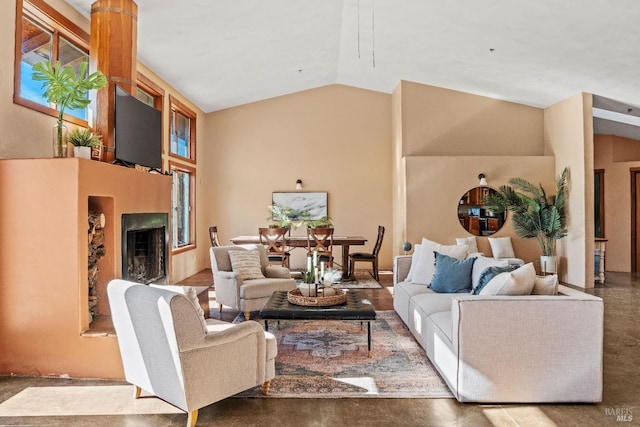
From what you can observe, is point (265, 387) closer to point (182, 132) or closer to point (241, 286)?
point (241, 286)

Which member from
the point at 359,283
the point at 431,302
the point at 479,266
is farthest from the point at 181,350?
the point at 359,283

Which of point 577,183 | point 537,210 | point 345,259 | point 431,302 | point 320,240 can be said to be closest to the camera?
point 431,302

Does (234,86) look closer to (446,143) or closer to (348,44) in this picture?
(348,44)

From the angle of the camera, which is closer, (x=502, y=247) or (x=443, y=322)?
(x=443, y=322)

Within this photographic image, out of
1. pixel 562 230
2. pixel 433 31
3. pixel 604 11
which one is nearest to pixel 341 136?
pixel 433 31

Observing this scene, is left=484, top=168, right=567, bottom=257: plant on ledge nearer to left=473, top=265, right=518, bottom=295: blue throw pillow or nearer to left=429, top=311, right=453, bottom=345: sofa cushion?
left=473, top=265, right=518, bottom=295: blue throw pillow

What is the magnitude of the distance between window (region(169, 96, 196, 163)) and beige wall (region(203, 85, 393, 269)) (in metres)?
0.68

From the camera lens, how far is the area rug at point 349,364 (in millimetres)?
3211

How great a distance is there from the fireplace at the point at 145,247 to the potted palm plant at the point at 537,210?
18.3 feet

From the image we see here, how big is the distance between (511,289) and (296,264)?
6.67 metres

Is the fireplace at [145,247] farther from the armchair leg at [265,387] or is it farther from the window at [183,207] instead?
the window at [183,207]

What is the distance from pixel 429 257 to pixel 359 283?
107 inches

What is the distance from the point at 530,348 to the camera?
2943mm

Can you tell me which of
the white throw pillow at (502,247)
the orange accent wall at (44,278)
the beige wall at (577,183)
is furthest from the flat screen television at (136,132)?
the beige wall at (577,183)
